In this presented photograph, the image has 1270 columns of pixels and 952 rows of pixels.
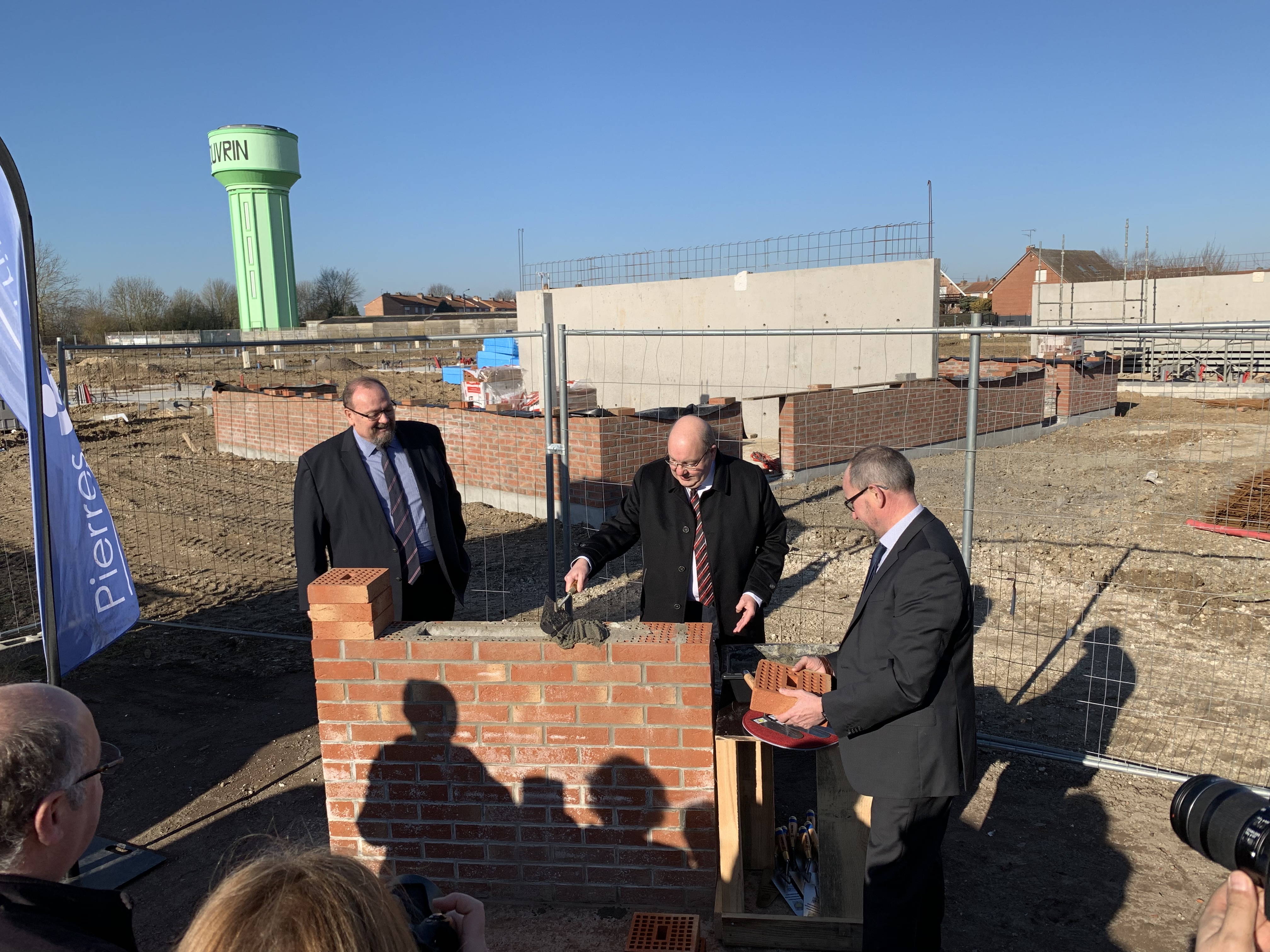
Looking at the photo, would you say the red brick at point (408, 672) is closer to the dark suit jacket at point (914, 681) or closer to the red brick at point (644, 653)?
the red brick at point (644, 653)

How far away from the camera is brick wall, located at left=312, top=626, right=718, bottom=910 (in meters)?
3.21

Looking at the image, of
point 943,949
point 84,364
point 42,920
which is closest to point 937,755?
point 943,949

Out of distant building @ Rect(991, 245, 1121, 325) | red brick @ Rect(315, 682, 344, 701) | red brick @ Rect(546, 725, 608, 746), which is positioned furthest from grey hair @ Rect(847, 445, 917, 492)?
distant building @ Rect(991, 245, 1121, 325)

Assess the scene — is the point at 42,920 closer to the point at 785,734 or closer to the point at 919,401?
the point at 785,734

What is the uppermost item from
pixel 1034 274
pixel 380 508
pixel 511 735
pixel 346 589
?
pixel 1034 274

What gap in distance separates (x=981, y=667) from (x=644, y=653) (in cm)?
374

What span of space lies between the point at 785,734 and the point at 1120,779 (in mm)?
2431

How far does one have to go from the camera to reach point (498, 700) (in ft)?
10.8

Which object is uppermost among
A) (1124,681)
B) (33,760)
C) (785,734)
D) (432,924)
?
(33,760)

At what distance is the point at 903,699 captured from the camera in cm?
266

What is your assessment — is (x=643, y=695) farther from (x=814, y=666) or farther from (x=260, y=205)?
(x=260, y=205)

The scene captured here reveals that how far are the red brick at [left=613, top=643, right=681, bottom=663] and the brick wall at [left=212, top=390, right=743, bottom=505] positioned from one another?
5.97 meters

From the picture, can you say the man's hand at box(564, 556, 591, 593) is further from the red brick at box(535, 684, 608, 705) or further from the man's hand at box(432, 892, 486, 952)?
the man's hand at box(432, 892, 486, 952)

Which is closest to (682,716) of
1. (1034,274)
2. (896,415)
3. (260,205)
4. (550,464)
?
(550,464)
